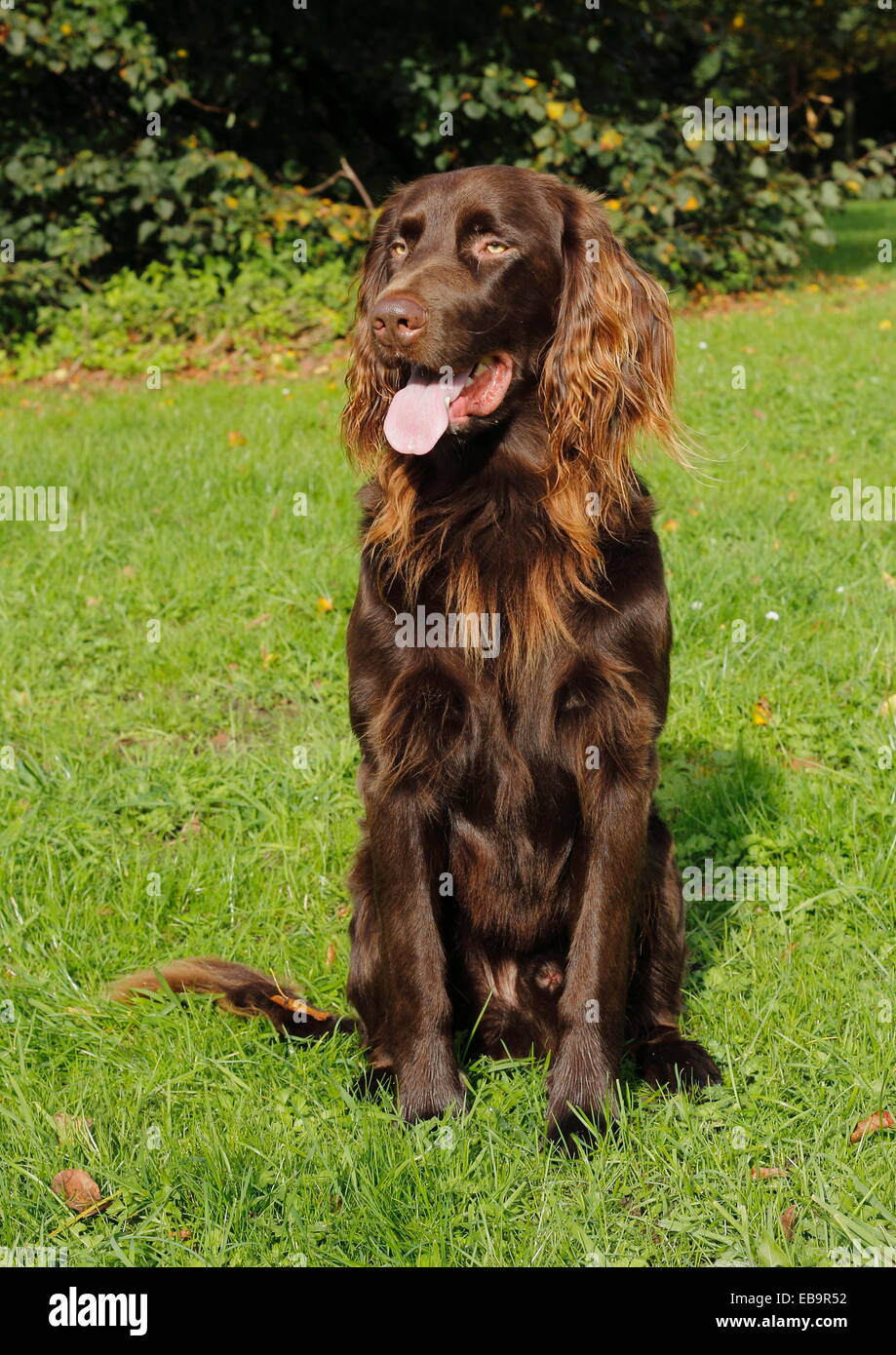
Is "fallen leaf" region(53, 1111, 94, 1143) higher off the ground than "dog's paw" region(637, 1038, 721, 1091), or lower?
higher

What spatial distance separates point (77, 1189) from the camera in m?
2.42

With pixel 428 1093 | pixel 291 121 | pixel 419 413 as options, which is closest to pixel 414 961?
pixel 428 1093

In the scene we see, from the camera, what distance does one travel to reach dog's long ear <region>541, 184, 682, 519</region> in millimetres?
2680

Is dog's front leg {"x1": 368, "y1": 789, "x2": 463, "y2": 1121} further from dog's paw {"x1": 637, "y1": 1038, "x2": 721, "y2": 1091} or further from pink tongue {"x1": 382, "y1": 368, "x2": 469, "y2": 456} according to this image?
pink tongue {"x1": 382, "y1": 368, "x2": 469, "y2": 456}

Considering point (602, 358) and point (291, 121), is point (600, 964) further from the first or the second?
point (291, 121)

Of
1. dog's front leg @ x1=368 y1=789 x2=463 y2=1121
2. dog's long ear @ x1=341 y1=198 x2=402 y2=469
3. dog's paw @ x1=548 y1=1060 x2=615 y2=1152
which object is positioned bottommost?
dog's paw @ x1=548 y1=1060 x2=615 y2=1152

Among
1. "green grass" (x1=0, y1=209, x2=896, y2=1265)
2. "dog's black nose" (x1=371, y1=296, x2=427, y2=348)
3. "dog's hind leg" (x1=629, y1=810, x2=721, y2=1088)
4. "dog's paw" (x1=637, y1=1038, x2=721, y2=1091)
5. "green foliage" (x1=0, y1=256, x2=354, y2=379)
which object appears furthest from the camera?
"green foliage" (x1=0, y1=256, x2=354, y2=379)

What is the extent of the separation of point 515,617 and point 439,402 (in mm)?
459

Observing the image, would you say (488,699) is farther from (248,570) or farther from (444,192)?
(248,570)

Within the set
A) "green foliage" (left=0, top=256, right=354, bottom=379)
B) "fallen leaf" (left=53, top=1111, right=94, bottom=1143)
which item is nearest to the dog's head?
"fallen leaf" (left=53, top=1111, right=94, bottom=1143)

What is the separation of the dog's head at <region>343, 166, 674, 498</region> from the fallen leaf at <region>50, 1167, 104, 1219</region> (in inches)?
59.6

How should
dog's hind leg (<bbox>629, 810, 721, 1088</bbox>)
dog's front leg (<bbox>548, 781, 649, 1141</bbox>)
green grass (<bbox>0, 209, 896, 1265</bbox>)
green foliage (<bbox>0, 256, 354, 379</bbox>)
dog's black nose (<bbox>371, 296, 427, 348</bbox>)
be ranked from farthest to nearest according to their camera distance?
1. green foliage (<bbox>0, 256, 354, 379</bbox>)
2. dog's hind leg (<bbox>629, 810, 721, 1088</bbox>)
3. dog's front leg (<bbox>548, 781, 649, 1141</bbox>)
4. dog's black nose (<bbox>371, 296, 427, 348</bbox>)
5. green grass (<bbox>0, 209, 896, 1265</bbox>)

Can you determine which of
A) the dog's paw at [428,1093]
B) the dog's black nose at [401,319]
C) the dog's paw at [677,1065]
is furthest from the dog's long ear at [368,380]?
the dog's paw at [677,1065]
